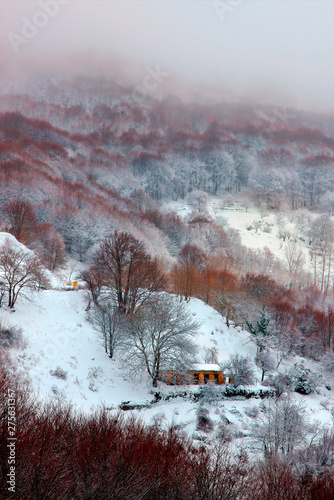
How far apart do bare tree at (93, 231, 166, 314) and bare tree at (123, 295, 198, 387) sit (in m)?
4.13

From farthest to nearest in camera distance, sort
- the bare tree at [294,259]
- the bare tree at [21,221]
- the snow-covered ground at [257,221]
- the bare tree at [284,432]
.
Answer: the snow-covered ground at [257,221]
the bare tree at [294,259]
the bare tree at [21,221]
the bare tree at [284,432]

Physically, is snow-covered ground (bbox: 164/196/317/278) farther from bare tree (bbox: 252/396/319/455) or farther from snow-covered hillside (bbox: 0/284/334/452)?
bare tree (bbox: 252/396/319/455)

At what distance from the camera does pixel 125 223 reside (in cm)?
7025

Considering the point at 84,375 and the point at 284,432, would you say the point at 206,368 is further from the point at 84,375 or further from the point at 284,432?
the point at 84,375

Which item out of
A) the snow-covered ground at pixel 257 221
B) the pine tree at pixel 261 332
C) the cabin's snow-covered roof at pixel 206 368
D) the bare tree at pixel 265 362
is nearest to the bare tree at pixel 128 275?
the cabin's snow-covered roof at pixel 206 368

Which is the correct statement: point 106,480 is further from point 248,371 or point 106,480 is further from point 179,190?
point 179,190

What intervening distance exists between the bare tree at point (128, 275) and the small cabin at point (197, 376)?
24.5ft

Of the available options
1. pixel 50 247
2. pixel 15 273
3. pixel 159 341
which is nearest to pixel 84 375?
pixel 159 341

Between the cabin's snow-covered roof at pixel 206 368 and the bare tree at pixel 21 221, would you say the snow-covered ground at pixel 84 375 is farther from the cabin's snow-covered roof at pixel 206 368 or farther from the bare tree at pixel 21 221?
the bare tree at pixel 21 221

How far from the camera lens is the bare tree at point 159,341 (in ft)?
76.3

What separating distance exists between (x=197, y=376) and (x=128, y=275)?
12.3m

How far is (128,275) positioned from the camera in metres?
30.1

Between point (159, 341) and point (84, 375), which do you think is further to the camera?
point (159, 341)

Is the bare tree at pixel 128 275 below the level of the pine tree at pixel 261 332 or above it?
Result: above
